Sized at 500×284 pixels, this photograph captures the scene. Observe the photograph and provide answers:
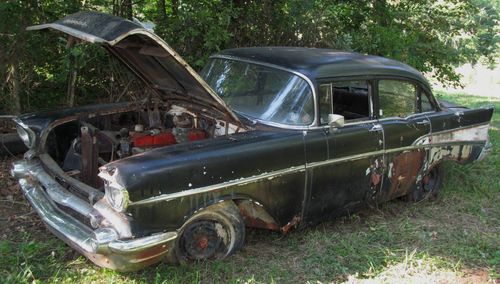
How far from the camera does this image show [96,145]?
3941 millimetres

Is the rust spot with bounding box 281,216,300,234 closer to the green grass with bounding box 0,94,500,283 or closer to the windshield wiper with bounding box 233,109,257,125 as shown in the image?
the green grass with bounding box 0,94,500,283

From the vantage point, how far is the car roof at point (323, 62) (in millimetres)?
4156

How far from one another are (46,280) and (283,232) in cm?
180

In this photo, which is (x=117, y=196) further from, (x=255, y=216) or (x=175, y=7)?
(x=175, y=7)

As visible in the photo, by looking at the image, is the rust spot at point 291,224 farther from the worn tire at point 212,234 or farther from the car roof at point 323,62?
the car roof at point 323,62

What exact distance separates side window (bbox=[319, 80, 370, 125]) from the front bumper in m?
1.72

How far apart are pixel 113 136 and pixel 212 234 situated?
4.55ft

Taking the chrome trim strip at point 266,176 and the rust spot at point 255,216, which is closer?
the chrome trim strip at point 266,176

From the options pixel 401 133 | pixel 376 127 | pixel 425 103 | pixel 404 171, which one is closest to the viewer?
pixel 376 127

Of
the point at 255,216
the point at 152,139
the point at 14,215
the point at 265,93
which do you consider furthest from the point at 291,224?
the point at 14,215

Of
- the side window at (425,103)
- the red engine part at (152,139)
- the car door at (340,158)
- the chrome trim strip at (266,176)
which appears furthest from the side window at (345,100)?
the red engine part at (152,139)

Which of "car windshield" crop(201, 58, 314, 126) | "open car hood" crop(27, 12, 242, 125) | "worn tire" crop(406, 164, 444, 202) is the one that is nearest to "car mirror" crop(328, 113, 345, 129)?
"car windshield" crop(201, 58, 314, 126)

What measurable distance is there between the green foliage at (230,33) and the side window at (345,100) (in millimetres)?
2723

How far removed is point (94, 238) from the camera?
304 cm
